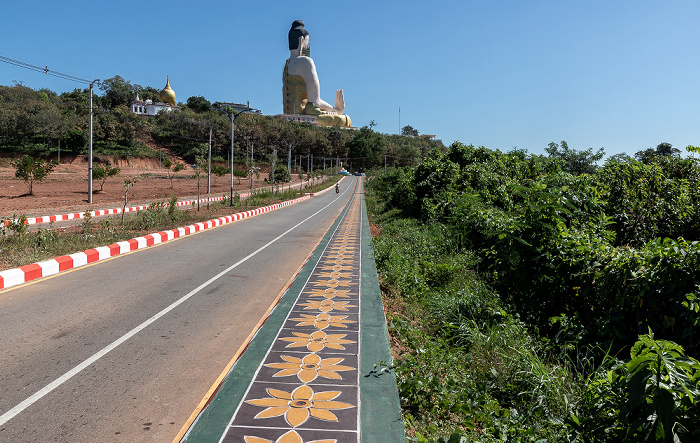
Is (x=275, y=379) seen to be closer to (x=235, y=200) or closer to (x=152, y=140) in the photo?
(x=235, y=200)

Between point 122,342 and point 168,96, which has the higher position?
point 168,96

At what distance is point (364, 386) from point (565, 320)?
2.89 metres

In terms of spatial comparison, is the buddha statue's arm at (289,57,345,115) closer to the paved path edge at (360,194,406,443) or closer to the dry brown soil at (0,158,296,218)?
the dry brown soil at (0,158,296,218)

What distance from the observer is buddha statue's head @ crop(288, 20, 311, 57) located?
133m

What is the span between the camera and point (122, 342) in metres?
5.67

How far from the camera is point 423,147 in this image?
152625 mm

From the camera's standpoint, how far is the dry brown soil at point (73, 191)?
27.4m

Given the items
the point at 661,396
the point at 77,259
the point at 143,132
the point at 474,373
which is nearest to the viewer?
the point at 661,396

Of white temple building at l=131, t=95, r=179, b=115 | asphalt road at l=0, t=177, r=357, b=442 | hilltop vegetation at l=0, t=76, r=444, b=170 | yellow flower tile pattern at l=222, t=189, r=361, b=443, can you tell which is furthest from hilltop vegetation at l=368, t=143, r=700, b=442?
white temple building at l=131, t=95, r=179, b=115

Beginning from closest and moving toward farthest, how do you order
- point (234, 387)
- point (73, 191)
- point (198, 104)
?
point (234, 387) → point (73, 191) → point (198, 104)

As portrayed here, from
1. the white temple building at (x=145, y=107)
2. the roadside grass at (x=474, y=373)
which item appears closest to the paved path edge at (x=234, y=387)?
the roadside grass at (x=474, y=373)

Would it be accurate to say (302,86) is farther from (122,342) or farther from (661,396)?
(661,396)

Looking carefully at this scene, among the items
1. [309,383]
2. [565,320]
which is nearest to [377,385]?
[309,383]

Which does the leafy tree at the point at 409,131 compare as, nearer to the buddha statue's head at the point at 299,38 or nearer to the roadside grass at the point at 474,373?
the buddha statue's head at the point at 299,38
